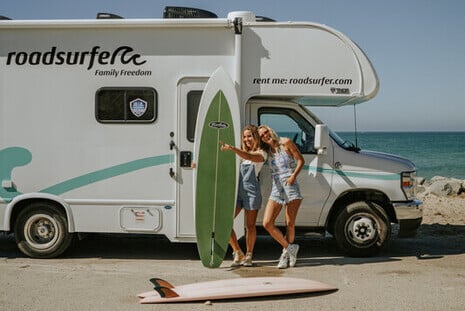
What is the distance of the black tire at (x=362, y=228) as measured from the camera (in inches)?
320

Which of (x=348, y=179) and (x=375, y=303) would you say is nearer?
(x=375, y=303)

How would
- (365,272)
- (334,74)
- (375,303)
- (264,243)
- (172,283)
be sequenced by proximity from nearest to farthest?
1. (375,303)
2. (172,283)
3. (365,272)
4. (334,74)
5. (264,243)

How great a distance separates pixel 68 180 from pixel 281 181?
2.77 metres

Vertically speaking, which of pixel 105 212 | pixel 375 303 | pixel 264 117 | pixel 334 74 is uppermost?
pixel 334 74

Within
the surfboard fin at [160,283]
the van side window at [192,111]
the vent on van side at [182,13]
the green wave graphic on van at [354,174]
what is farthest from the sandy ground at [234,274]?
the vent on van side at [182,13]

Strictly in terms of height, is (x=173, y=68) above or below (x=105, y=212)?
above

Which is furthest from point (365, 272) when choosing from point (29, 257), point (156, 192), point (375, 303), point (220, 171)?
point (29, 257)

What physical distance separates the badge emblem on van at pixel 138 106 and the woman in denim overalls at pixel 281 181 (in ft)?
5.07

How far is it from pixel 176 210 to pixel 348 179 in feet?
7.51

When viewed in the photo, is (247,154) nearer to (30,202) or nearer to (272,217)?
(272,217)

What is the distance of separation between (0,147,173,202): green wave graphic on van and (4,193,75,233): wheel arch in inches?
2.8

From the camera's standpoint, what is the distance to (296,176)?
752 centimetres

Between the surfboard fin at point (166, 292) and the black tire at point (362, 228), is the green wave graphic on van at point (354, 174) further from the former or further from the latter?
the surfboard fin at point (166, 292)

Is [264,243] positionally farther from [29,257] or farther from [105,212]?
[29,257]
